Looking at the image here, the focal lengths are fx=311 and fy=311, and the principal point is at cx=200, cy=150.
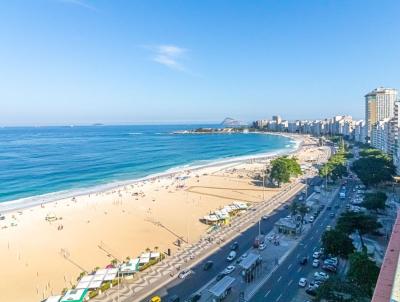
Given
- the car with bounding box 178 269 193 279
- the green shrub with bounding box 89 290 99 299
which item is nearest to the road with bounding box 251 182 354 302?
the car with bounding box 178 269 193 279

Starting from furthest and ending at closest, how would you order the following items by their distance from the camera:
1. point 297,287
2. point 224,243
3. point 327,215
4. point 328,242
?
1. point 327,215
2. point 224,243
3. point 328,242
4. point 297,287

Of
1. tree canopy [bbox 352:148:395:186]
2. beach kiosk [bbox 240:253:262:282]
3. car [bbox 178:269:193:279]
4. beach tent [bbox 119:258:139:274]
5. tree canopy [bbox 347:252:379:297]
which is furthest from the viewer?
tree canopy [bbox 352:148:395:186]

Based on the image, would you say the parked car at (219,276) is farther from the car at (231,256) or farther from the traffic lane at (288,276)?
the traffic lane at (288,276)

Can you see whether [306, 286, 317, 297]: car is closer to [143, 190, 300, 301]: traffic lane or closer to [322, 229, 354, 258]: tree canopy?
[322, 229, 354, 258]: tree canopy

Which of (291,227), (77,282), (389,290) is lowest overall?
(77,282)

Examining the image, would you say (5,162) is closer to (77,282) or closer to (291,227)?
(77,282)

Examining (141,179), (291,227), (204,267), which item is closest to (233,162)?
(141,179)
